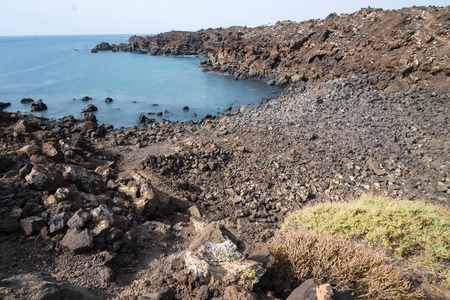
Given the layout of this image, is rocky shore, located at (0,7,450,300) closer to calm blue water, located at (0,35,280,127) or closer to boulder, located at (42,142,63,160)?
boulder, located at (42,142,63,160)

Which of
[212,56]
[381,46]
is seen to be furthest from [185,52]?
[381,46]

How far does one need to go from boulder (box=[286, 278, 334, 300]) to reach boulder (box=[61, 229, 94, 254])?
10.9ft

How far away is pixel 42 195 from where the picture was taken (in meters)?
5.25

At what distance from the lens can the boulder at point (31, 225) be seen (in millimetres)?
4383

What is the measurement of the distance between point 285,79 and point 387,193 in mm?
22031

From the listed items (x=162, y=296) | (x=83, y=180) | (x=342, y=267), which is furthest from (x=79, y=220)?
(x=342, y=267)

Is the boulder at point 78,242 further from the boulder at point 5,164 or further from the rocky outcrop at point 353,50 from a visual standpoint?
the rocky outcrop at point 353,50

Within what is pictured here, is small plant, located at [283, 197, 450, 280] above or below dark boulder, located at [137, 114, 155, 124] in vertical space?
above

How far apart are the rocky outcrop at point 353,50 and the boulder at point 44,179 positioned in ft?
68.7

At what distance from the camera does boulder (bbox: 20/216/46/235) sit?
14.4 ft

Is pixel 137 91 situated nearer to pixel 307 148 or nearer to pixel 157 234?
pixel 307 148

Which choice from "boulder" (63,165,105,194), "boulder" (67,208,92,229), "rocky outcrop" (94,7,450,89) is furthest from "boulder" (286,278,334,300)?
"rocky outcrop" (94,7,450,89)

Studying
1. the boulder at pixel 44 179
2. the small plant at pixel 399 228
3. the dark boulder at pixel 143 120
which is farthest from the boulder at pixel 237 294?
the dark boulder at pixel 143 120

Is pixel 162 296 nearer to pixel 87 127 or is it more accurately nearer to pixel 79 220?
pixel 79 220
